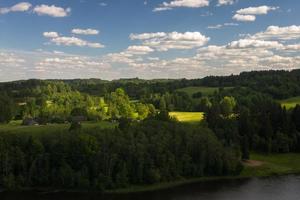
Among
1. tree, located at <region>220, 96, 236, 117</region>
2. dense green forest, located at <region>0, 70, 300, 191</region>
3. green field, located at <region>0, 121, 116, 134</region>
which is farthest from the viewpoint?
tree, located at <region>220, 96, 236, 117</region>

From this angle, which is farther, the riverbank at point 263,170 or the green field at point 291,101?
the green field at point 291,101

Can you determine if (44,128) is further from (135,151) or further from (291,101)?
(291,101)

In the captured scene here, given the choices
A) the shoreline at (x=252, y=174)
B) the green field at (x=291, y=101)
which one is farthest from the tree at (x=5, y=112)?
the green field at (x=291, y=101)

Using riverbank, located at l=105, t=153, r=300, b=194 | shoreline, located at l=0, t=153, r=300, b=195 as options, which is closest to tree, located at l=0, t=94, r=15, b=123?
shoreline, located at l=0, t=153, r=300, b=195

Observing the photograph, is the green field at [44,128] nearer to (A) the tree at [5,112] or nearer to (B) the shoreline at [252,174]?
(B) the shoreline at [252,174]

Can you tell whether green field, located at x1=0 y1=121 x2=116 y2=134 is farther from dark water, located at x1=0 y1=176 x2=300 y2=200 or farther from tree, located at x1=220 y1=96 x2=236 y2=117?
tree, located at x1=220 y1=96 x2=236 y2=117

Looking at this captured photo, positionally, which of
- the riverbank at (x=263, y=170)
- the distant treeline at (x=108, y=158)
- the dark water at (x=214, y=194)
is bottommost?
the dark water at (x=214, y=194)
